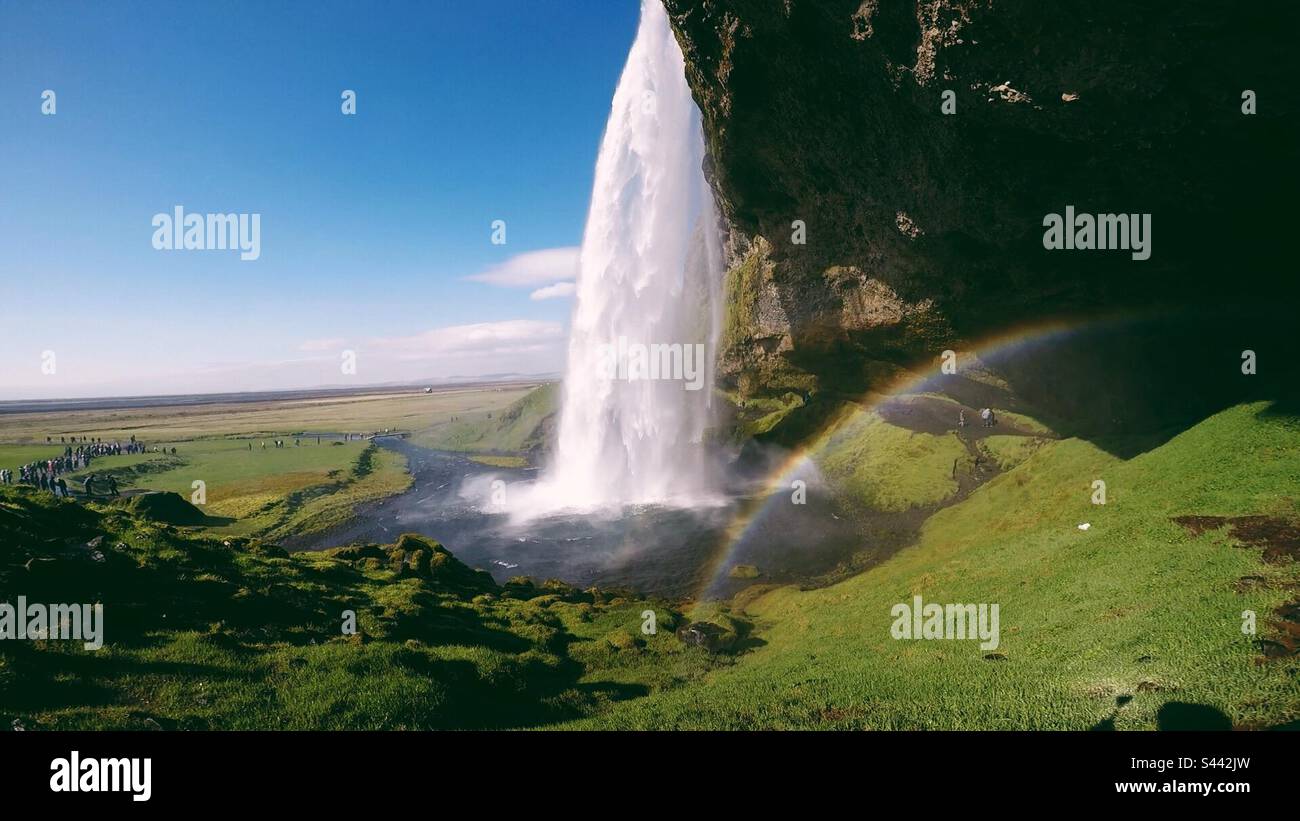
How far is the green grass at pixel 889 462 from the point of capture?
36312 millimetres

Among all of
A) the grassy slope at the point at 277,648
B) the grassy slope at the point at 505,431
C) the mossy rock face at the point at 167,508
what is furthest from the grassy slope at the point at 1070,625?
the grassy slope at the point at 505,431

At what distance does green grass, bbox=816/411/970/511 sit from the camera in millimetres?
36312

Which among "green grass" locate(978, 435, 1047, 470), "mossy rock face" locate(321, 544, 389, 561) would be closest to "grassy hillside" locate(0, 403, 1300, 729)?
"mossy rock face" locate(321, 544, 389, 561)

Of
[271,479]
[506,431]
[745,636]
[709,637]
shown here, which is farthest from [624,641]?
[506,431]

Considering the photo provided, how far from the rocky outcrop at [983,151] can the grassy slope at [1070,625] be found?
6.81 m

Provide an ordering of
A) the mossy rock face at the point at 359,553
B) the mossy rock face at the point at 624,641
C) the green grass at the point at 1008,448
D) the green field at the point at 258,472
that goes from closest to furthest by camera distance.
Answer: the mossy rock face at the point at 624,641 < the mossy rock face at the point at 359,553 < the green grass at the point at 1008,448 < the green field at the point at 258,472

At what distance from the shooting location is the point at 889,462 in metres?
41.6

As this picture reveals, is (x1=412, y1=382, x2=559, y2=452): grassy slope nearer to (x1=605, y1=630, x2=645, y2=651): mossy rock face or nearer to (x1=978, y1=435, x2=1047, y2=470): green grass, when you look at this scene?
(x1=978, y1=435, x2=1047, y2=470): green grass

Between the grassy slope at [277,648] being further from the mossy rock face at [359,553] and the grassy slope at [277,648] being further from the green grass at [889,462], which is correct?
the green grass at [889,462]

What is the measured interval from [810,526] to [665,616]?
17.6 meters

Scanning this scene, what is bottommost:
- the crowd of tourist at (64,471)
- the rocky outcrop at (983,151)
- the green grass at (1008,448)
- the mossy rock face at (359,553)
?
the mossy rock face at (359,553)

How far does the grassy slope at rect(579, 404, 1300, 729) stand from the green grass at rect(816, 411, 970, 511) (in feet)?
45.9

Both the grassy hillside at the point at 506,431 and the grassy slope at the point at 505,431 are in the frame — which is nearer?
the grassy hillside at the point at 506,431

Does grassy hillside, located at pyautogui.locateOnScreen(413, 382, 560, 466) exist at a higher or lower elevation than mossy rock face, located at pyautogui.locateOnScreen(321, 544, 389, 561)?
higher
